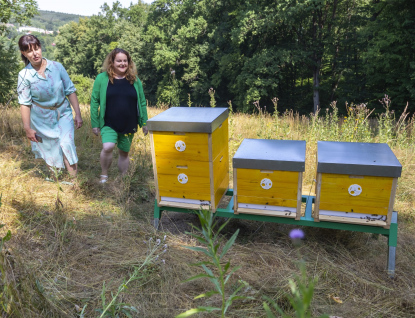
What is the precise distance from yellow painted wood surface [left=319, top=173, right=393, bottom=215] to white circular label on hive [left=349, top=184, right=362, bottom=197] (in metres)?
0.02

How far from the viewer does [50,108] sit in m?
4.05

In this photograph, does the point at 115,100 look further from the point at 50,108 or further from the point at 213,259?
the point at 213,259

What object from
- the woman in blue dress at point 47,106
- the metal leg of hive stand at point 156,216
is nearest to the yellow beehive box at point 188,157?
the metal leg of hive stand at point 156,216

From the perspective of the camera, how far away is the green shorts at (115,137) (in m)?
4.21

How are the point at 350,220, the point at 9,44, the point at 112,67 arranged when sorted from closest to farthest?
the point at 350,220 < the point at 112,67 < the point at 9,44

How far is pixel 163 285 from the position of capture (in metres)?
2.60

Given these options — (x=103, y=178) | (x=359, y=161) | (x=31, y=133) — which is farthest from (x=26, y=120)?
(x=359, y=161)

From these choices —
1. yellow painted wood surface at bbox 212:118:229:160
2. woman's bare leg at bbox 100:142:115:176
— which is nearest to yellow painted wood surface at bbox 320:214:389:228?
yellow painted wood surface at bbox 212:118:229:160

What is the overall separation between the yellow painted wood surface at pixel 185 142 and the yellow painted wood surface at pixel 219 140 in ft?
0.30

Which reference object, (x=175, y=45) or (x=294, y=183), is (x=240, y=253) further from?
(x=175, y=45)

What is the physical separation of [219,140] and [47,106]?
6.82 ft

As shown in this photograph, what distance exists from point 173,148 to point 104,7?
46577mm

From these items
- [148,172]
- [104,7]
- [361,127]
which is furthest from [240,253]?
[104,7]

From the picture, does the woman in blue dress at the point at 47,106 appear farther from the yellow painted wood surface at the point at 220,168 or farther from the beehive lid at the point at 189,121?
the yellow painted wood surface at the point at 220,168
